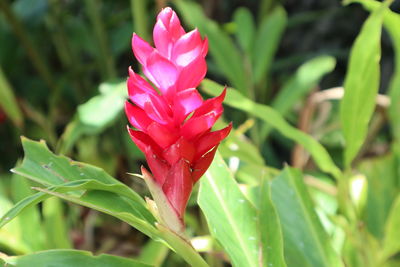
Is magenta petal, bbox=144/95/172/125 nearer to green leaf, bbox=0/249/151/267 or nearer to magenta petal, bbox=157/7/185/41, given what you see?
magenta petal, bbox=157/7/185/41

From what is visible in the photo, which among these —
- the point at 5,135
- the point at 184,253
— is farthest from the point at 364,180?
the point at 5,135

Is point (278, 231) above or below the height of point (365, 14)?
above

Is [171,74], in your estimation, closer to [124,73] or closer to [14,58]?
[14,58]

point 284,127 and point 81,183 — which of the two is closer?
point 81,183

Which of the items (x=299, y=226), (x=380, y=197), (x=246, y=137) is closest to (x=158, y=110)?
(x=299, y=226)

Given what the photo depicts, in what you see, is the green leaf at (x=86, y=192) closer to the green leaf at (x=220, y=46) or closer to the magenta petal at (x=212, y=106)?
the magenta petal at (x=212, y=106)

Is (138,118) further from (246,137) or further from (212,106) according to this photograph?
(246,137)
